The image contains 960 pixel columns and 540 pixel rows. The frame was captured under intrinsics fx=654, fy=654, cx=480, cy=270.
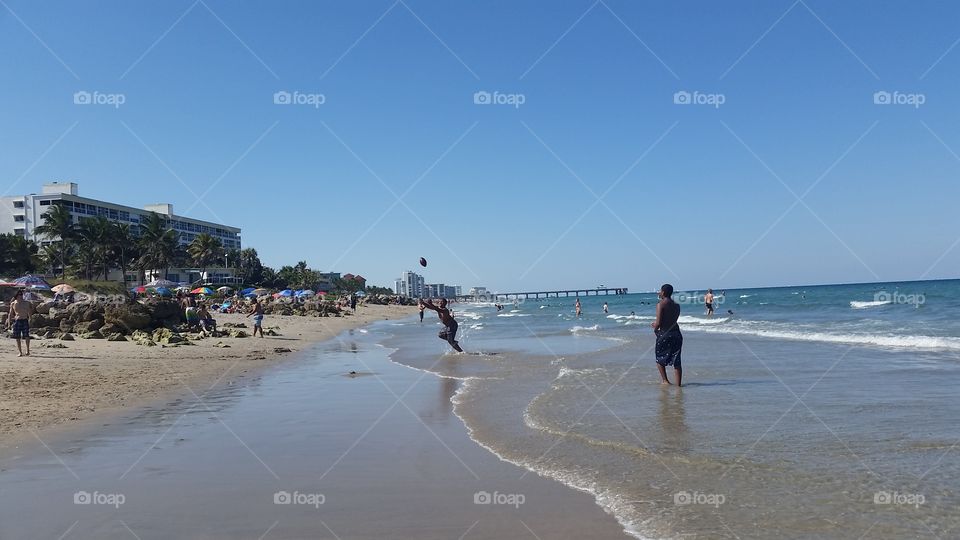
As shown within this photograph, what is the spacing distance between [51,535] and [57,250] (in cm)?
8434

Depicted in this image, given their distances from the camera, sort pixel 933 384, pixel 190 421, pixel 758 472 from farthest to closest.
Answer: pixel 933 384 → pixel 190 421 → pixel 758 472

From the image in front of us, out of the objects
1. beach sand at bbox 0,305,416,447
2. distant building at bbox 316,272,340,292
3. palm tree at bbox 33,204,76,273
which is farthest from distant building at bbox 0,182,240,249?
beach sand at bbox 0,305,416,447

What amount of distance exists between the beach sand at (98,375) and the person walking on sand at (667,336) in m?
8.68

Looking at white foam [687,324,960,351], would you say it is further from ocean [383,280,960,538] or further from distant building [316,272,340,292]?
distant building [316,272,340,292]

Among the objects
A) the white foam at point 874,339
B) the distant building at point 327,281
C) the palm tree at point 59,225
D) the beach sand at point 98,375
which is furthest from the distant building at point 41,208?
the white foam at point 874,339

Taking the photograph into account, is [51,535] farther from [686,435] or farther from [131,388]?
[131,388]

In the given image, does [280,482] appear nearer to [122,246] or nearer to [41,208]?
[122,246]

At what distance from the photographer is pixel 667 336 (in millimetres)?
11555

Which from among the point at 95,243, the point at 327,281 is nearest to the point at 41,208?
the point at 95,243

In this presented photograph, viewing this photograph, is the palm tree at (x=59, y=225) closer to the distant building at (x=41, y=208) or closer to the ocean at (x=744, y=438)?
the distant building at (x=41, y=208)

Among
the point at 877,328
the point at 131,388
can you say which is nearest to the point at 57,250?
the point at 131,388

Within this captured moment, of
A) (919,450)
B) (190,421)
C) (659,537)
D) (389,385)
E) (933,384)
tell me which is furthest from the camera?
(389,385)

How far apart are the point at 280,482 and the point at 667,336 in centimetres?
750

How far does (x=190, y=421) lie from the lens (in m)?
9.33
